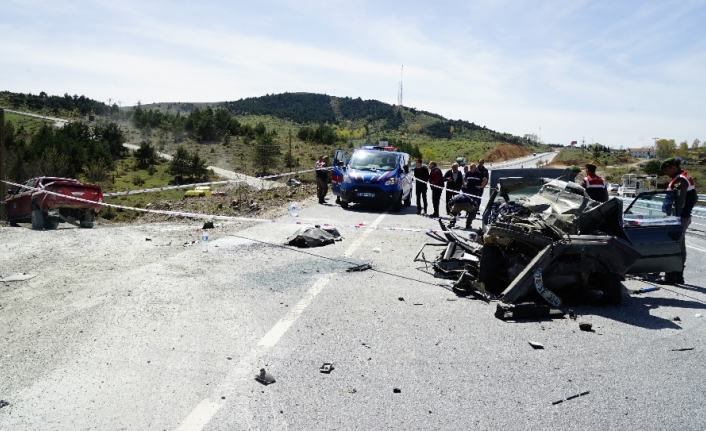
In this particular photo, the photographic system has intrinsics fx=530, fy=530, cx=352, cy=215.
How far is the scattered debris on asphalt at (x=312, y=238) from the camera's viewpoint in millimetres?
9961

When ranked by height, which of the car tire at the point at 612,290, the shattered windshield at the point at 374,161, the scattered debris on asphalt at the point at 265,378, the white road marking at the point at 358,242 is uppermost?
the shattered windshield at the point at 374,161

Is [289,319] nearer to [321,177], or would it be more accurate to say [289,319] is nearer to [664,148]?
[321,177]

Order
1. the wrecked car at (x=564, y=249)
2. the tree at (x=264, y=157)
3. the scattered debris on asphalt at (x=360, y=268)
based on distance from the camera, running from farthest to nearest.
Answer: the tree at (x=264, y=157), the scattered debris on asphalt at (x=360, y=268), the wrecked car at (x=564, y=249)

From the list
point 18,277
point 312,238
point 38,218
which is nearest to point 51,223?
point 38,218

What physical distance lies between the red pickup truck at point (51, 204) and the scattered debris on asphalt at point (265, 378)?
11.6 m

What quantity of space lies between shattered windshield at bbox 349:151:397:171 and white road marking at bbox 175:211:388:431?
10.6 m

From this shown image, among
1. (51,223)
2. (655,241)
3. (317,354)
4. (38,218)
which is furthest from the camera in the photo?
(51,223)

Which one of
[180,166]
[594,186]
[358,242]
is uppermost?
[594,186]

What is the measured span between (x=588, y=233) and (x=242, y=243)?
612cm

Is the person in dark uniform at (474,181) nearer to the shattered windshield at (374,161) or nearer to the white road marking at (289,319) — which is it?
the shattered windshield at (374,161)

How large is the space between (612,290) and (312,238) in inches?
209

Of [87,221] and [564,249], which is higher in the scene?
[564,249]

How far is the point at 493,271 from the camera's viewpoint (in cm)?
695

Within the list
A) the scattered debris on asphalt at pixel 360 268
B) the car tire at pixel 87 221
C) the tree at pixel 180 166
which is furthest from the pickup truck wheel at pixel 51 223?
the tree at pixel 180 166
